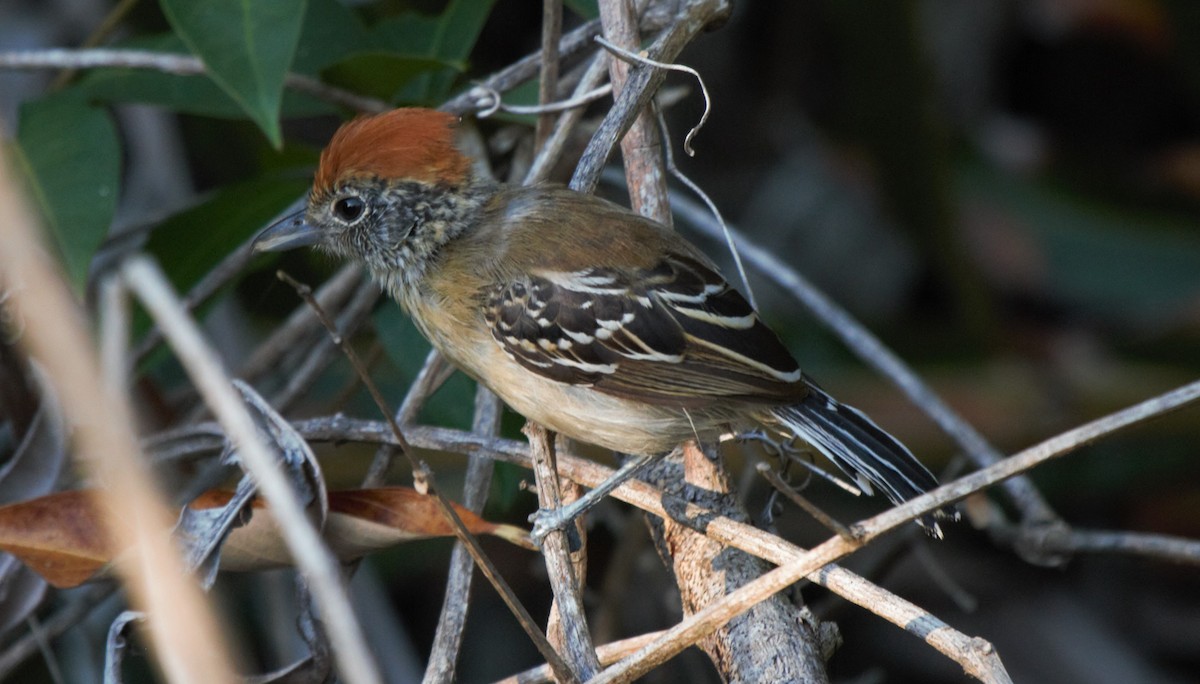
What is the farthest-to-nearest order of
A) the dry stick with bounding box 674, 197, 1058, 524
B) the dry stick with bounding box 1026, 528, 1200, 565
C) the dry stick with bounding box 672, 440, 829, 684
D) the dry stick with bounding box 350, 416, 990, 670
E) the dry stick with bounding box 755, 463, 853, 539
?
the dry stick with bounding box 674, 197, 1058, 524 < the dry stick with bounding box 1026, 528, 1200, 565 < the dry stick with bounding box 672, 440, 829, 684 < the dry stick with bounding box 350, 416, 990, 670 < the dry stick with bounding box 755, 463, 853, 539

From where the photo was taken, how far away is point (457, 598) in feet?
8.14

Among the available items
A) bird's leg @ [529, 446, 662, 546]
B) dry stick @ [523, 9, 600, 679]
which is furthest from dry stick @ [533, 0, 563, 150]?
bird's leg @ [529, 446, 662, 546]

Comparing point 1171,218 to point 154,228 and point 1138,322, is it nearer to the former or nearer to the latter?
point 1138,322

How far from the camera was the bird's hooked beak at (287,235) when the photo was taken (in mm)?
3039

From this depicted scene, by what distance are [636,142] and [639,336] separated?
1.49 ft

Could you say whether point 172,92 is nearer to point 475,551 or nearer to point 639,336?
point 639,336

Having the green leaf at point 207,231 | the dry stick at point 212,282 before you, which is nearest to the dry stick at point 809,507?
the dry stick at point 212,282

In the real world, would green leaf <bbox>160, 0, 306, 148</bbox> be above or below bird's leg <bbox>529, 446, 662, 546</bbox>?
above

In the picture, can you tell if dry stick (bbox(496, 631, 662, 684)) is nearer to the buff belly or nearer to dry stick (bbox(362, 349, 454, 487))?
the buff belly

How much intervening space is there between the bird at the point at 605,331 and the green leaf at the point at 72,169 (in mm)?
633

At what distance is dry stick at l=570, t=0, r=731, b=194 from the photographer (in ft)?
8.88

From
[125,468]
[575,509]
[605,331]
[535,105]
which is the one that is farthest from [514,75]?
[125,468]

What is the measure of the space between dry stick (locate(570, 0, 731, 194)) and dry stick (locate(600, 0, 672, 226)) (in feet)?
0.21

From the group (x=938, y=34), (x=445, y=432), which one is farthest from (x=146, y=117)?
(x=938, y=34)
